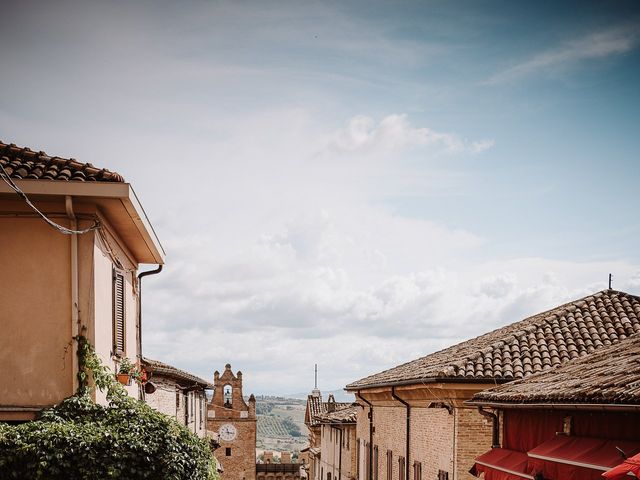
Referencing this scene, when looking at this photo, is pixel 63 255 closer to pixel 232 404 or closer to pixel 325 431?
pixel 325 431

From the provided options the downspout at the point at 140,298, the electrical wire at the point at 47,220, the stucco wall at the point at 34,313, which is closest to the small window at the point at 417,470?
the downspout at the point at 140,298

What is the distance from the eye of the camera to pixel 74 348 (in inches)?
441

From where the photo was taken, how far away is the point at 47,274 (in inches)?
446

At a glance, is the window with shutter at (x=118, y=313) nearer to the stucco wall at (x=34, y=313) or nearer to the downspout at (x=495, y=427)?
the stucco wall at (x=34, y=313)

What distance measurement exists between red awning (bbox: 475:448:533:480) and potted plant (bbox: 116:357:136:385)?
20.6ft

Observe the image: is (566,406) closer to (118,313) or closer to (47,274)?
(47,274)

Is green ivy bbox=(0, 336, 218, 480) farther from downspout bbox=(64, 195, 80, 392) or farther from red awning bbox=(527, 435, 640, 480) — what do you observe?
red awning bbox=(527, 435, 640, 480)

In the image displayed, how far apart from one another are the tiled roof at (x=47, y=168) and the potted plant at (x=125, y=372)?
3.33m

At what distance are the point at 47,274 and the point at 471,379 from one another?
8615 mm

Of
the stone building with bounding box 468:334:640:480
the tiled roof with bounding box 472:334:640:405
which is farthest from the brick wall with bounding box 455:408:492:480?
the tiled roof with bounding box 472:334:640:405

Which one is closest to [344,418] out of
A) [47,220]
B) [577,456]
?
[577,456]

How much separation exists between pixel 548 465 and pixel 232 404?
5048 cm

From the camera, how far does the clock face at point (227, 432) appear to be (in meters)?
59.0

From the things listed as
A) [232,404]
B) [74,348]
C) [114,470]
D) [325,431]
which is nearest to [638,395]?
[114,470]
